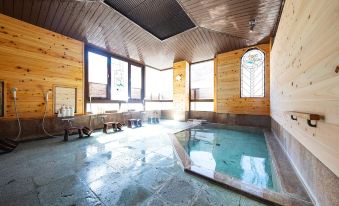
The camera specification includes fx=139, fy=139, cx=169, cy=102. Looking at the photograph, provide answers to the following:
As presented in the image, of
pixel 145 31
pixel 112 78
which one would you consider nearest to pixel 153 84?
pixel 112 78

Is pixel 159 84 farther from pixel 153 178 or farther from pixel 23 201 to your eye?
pixel 23 201

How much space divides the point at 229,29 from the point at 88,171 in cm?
565

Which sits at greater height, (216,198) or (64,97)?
(64,97)

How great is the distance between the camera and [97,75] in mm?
6184

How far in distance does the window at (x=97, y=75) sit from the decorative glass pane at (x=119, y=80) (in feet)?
1.39

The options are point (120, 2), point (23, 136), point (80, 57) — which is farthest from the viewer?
point (80, 57)

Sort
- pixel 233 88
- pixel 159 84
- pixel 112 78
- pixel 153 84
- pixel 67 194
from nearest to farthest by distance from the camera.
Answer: pixel 67 194
pixel 233 88
pixel 112 78
pixel 153 84
pixel 159 84

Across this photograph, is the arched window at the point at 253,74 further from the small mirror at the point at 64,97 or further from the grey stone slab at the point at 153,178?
the small mirror at the point at 64,97

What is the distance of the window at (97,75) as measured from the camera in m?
5.90

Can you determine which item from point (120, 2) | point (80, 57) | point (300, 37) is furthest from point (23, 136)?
point (300, 37)

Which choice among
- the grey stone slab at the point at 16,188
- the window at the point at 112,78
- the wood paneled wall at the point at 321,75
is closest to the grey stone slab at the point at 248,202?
the wood paneled wall at the point at 321,75

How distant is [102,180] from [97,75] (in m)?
5.29

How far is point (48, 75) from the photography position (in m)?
4.55

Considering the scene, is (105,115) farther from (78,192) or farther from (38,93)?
(78,192)
